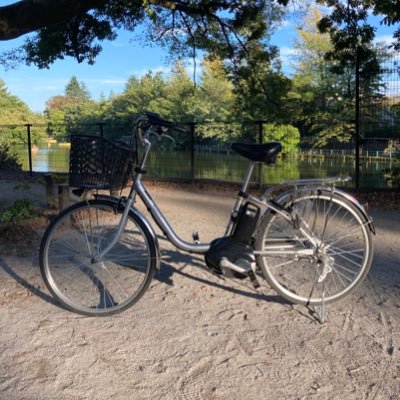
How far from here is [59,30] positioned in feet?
34.4

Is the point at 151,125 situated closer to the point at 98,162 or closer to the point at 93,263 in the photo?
the point at 98,162

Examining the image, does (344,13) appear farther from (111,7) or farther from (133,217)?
(133,217)

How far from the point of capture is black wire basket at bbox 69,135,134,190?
330 centimetres

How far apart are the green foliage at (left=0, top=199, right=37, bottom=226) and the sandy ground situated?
163 cm

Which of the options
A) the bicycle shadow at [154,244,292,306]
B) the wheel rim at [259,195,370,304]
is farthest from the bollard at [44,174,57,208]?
the wheel rim at [259,195,370,304]

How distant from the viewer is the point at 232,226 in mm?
3477

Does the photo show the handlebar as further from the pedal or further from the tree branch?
the tree branch

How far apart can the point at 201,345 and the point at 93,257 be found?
1.11 metres

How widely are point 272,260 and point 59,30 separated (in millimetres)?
8842

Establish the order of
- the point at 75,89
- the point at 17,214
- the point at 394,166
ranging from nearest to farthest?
the point at 17,214 < the point at 394,166 < the point at 75,89

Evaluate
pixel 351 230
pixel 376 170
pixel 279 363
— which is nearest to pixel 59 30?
pixel 376 170

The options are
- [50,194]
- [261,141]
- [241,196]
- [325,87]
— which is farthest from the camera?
[325,87]

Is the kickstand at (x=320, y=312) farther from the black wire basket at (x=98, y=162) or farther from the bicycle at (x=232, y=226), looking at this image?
the black wire basket at (x=98, y=162)

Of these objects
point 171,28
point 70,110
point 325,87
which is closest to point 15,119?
point 70,110
